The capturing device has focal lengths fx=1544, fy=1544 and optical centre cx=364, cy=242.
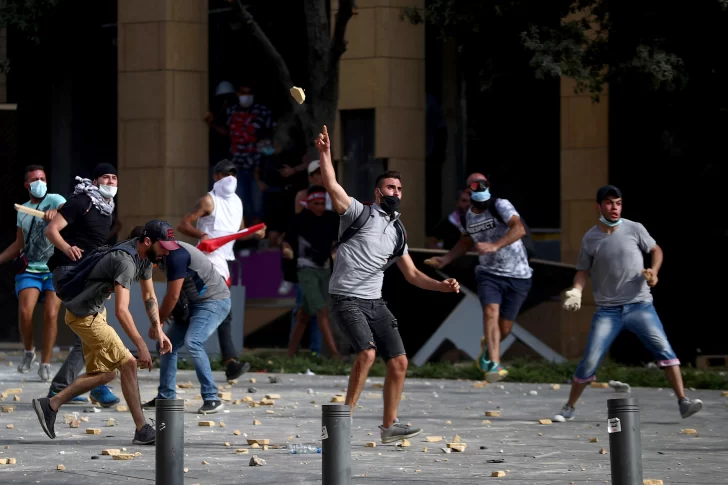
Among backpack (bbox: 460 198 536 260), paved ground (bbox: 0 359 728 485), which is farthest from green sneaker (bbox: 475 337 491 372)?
backpack (bbox: 460 198 536 260)

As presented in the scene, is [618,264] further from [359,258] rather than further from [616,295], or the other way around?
[359,258]

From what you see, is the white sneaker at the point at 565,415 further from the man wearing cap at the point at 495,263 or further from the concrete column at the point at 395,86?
the concrete column at the point at 395,86

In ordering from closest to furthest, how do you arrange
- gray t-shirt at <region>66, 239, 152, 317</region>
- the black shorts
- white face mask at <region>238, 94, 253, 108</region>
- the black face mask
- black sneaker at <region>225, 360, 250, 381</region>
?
gray t-shirt at <region>66, 239, 152, 317</region> < the black shorts < the black face mask < black sneaker at <region>225, 360, 250, 381</region> < white face mask at <region>238, 94, 253, 108</region>

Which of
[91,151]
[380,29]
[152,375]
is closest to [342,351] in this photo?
[152,375]

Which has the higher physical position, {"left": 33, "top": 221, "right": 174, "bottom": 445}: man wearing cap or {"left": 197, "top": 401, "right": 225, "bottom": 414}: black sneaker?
{"left": 33, "top": 221, "right": 174, "bottom": 445}: man wearing cap

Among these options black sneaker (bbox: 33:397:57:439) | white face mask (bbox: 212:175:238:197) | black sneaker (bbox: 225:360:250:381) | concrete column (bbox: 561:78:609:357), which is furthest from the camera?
concrete column (bbox: 561:78:609:357)

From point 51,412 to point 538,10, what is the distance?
25.5ft

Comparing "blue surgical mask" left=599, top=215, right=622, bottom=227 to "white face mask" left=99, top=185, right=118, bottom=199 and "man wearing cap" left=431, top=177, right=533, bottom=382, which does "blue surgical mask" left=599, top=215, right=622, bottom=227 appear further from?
"white face mask" left=99, top=185, right=118, bottom=199

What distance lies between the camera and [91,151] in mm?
20125

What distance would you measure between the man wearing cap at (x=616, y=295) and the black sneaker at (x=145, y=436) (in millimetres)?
3201

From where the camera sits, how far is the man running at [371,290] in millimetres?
9891

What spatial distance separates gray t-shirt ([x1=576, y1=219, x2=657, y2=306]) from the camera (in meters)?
11.4

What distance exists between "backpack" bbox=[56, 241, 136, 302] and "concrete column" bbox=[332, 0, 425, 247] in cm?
828

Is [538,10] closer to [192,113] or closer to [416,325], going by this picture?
[416,325]
